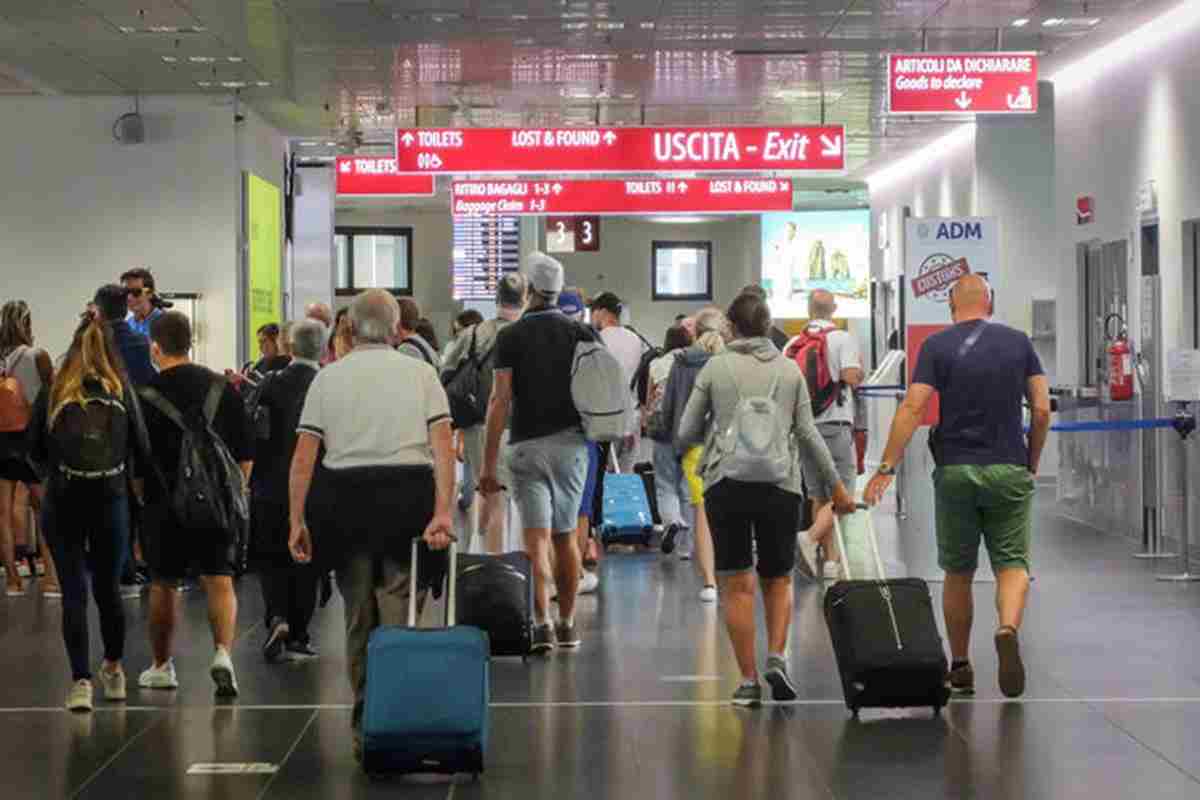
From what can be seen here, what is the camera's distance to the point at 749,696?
823cm

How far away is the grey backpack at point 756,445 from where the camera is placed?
8.04 meters

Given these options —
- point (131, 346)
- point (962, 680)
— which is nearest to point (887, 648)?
point (962, 680)

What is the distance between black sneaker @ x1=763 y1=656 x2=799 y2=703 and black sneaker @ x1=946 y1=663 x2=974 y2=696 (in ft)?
2.21

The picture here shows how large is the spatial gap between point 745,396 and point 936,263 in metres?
8.88

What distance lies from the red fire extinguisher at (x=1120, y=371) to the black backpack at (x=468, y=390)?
6.51 meters

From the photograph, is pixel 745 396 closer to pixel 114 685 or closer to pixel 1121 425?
pixel 114 685

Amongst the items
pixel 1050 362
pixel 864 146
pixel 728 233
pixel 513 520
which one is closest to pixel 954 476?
pixel 513 520

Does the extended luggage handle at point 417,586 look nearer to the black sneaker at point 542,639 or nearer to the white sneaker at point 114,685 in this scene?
the white sneaker at point 114,685

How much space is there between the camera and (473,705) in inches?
265

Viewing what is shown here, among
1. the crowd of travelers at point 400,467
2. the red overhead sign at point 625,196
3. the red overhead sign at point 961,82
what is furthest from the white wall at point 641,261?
the crowd of travelers at point 400,467

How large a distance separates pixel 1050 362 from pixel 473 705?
16.0 m

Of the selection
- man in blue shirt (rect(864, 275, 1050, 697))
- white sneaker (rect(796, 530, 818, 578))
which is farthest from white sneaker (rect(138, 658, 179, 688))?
white sneaker (rect(796, 530, 818, 578))

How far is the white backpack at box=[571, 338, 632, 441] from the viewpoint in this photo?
937 centimetres

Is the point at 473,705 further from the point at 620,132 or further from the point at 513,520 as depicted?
the point at 620,132
